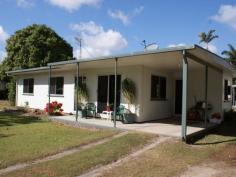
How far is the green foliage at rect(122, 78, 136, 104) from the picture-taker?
487 inches

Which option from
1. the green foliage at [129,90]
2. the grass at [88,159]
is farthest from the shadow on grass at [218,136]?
the green foliage at [129,90]

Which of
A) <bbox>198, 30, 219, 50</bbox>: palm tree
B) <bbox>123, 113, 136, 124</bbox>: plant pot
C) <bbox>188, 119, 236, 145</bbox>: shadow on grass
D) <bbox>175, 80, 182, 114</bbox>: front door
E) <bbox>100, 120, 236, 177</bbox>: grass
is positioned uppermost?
<bbox>198, 30, 219, 50</bbox>: palm tree

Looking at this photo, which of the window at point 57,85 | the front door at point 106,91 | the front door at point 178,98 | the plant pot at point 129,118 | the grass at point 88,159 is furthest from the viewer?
the window at point 57,85

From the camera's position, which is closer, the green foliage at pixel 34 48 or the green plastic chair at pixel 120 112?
the green plastic chair at pixel 120 112

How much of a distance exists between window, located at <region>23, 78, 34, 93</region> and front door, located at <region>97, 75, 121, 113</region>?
7134mm

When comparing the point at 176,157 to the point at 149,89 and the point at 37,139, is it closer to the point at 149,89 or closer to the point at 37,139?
the point at 37,139

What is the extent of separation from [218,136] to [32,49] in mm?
21919

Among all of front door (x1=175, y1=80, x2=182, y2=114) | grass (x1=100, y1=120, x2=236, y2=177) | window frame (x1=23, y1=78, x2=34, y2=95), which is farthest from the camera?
window frame (x1=23, y1=78, x2=34, y2=95)

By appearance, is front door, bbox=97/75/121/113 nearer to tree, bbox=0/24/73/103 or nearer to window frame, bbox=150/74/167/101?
window frame, bbox=150/74/167/101

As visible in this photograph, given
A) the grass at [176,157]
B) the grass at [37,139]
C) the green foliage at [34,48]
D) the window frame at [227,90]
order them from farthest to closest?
1. the green foliage at [34,48]
2. the window frame at [227,90]
3. the grass at [37,139]
4. the grass at [176,157]

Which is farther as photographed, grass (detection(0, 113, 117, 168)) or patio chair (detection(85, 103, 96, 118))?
patio chair (detection(85, 103, 96, 118))

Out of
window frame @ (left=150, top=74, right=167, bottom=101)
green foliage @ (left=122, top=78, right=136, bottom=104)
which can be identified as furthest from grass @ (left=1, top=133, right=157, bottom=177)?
window frame @ (left=150, top=74, right=167, bottom=101)

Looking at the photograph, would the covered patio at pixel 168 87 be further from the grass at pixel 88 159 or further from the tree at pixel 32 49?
the tree at pixel 32 49

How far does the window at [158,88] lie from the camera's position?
13273 mm
